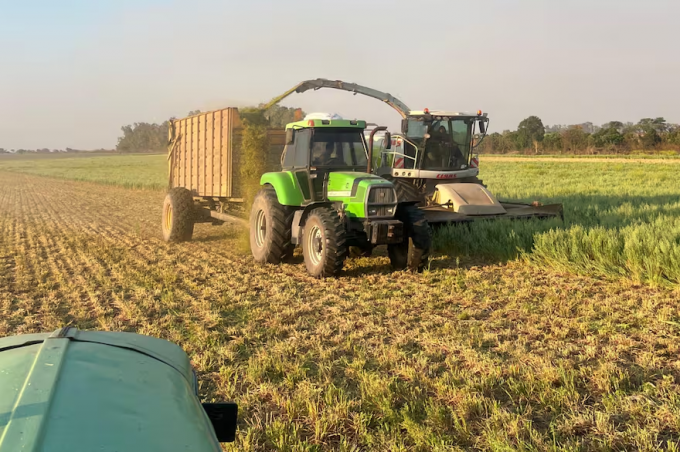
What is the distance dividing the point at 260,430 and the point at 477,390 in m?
1.40

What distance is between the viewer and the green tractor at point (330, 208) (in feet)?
21.6

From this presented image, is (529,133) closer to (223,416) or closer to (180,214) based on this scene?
(180,214)

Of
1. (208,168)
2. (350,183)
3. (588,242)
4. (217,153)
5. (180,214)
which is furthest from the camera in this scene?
(180,214)

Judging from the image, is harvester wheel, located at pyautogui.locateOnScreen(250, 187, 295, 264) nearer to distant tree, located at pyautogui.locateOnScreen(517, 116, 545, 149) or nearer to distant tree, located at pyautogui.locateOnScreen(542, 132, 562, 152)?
distant tree, located at pyautogui.locateOnScreen(542, 132, 562, 152)

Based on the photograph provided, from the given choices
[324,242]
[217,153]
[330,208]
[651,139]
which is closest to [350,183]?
[330,208]

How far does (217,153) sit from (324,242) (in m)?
3.40

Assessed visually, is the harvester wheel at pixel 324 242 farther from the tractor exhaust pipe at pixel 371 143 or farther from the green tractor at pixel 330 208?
the tractor exhaust pipe at pixel 371 143

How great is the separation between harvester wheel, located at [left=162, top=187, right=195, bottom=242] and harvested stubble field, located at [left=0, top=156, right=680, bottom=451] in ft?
1.69

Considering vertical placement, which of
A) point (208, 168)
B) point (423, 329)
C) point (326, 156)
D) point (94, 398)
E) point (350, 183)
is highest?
point (326, 156)

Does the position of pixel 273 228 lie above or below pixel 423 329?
above

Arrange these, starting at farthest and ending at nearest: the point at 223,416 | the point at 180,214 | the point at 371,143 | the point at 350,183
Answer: the point at 180,214
the point at 371,143
the point at 350,183
the point at 223,416

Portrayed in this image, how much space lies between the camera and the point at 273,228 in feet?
24.5

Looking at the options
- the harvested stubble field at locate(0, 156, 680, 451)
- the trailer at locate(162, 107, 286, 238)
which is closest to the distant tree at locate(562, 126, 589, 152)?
the harvested stubble field at locate(0, 156, 680, 451)

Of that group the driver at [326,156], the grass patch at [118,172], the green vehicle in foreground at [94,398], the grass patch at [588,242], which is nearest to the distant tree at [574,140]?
the grass patch at [118,172]
